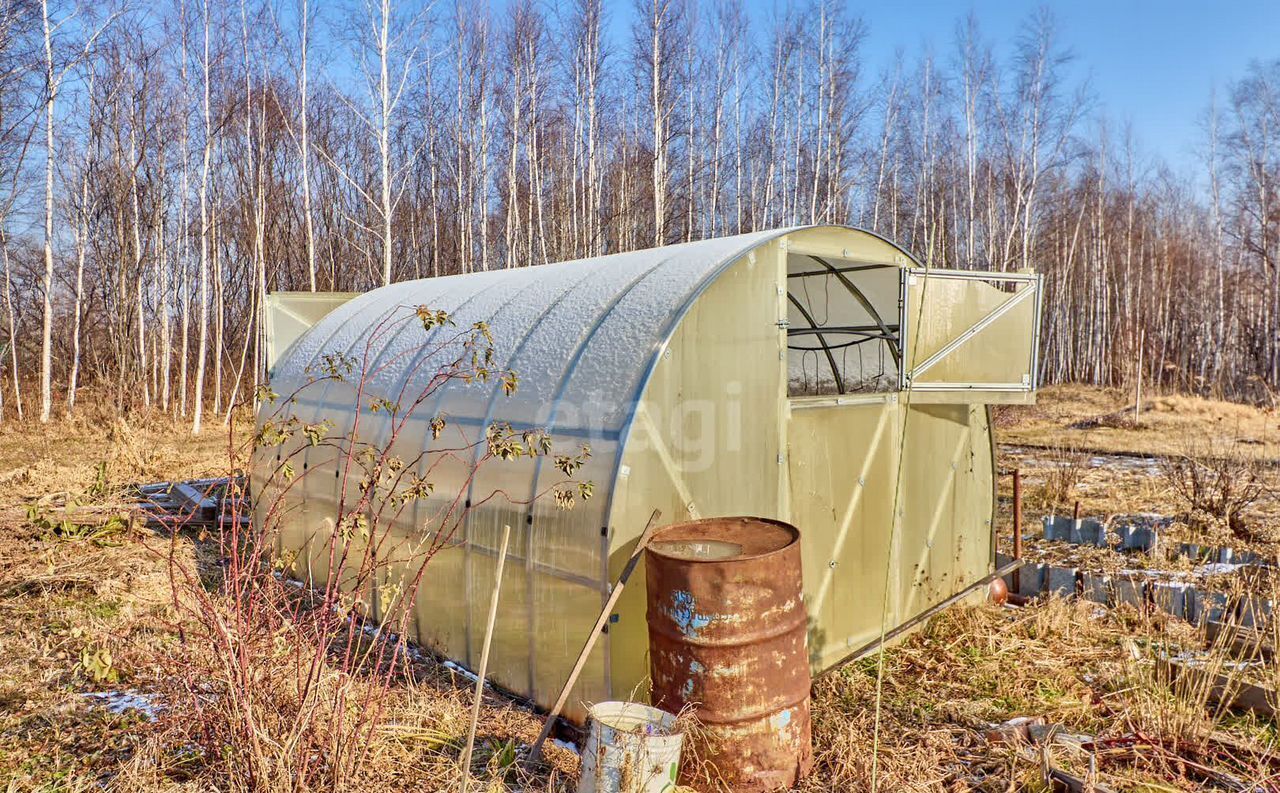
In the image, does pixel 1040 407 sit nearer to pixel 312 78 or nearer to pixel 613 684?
pixel 312 78

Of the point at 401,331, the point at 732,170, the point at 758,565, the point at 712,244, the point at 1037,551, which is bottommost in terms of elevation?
the point at 1037,551

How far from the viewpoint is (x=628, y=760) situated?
367 cm

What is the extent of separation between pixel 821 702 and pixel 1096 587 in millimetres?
3631

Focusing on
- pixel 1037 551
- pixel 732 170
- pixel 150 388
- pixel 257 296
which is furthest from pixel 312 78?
pixel 1037 551

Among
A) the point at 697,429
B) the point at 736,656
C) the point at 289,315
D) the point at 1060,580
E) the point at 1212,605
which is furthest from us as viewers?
the point at 289,315

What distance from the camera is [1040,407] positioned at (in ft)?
84.2

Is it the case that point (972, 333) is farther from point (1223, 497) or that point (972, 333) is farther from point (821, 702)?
point (1223, 497)

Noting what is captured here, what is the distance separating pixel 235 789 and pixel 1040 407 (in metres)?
26.5

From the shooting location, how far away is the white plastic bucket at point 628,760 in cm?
367

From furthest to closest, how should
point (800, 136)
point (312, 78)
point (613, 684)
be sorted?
point (800, 136) → point (312, 78) → point (613, 684)

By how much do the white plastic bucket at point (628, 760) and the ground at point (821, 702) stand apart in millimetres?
614

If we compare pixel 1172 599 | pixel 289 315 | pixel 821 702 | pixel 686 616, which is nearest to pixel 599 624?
pixel 686 616

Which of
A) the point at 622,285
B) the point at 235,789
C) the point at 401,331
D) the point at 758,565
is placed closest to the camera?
the point at 235,789

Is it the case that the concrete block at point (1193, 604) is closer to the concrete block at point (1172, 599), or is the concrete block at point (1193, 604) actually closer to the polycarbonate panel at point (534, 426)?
the concrete block at point (1172, 599)
